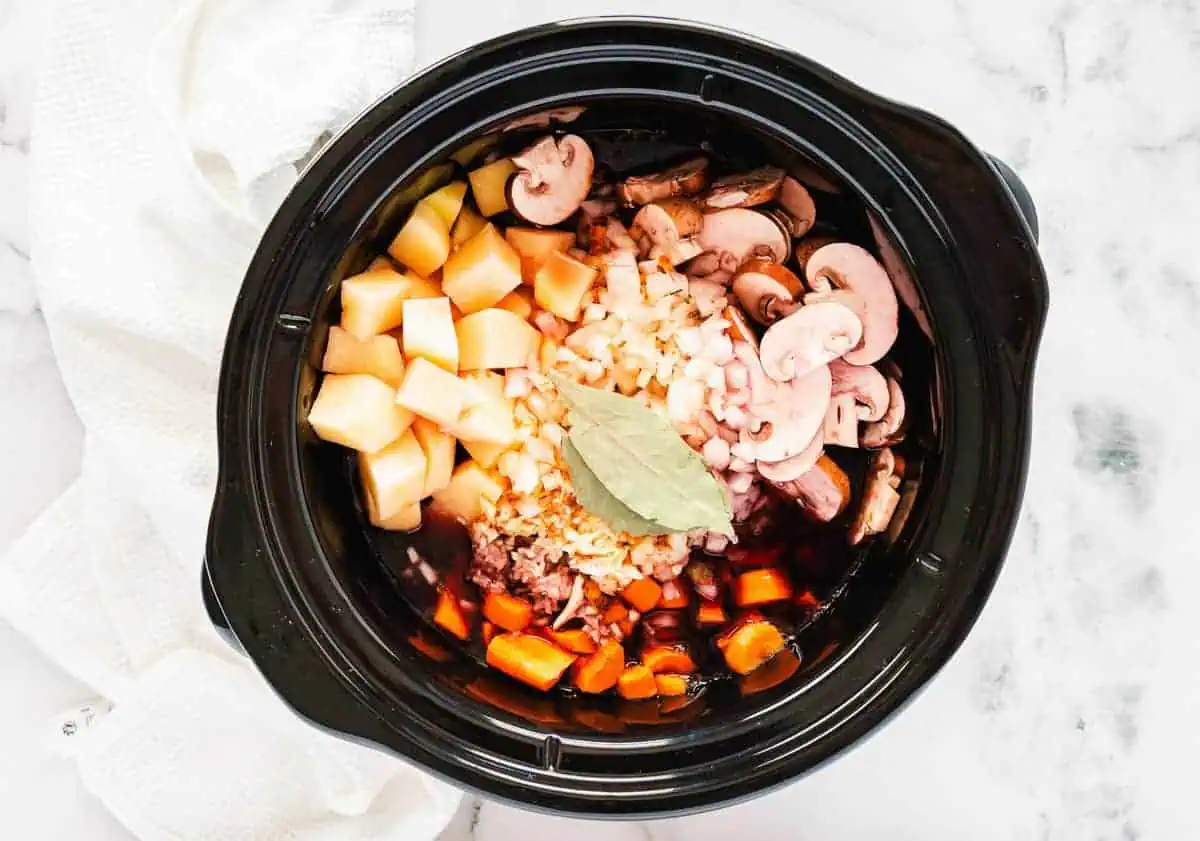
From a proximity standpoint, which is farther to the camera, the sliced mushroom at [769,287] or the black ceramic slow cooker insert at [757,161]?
the sliced mushroom at [769,287]

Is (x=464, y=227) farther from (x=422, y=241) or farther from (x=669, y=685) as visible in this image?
(x=669, y=685)

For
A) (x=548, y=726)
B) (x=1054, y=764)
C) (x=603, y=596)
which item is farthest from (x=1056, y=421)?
(x=548, y=726)

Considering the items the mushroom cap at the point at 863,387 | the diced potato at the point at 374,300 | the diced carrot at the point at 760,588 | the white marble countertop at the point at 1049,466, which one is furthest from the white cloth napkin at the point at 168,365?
the mushroom cap at the point at 863,387

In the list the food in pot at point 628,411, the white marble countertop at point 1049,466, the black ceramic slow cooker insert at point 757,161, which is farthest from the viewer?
the white marble countertop at point 1049,466

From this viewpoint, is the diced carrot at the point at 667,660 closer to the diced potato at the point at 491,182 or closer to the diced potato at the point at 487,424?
the diced potato at the point at 487,424

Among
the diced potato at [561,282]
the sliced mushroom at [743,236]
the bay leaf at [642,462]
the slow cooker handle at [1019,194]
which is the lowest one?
the bay leaf at [642,462]

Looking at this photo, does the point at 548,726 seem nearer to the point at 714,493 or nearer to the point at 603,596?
the point at 603,596

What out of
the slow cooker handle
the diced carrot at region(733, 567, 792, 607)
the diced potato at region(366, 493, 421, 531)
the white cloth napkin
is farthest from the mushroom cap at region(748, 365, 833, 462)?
the white cloth napkin

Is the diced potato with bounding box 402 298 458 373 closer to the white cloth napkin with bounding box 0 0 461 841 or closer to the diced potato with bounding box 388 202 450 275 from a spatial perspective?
the diced potato with bounding box 388 202 450 275
